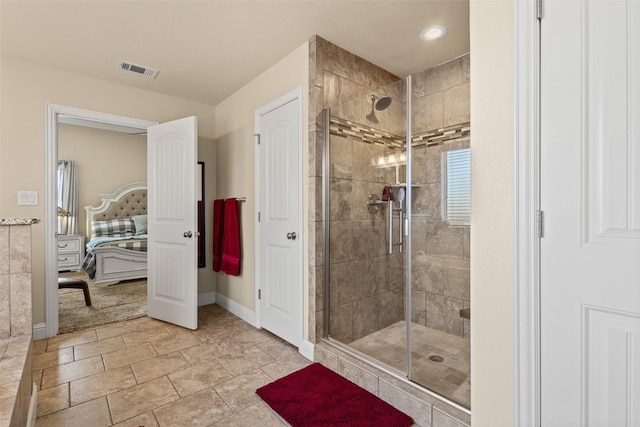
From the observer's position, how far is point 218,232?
360cm

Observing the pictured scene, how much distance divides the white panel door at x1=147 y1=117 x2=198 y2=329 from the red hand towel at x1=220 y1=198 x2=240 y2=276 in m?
0.42

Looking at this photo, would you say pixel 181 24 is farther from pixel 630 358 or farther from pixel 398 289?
pixel 630 358

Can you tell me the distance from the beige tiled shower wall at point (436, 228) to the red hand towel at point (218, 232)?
230cm

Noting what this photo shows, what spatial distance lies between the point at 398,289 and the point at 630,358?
1575mm

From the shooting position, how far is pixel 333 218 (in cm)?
246

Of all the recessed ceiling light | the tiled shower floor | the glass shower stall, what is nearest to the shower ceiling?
the recessed ceiling light

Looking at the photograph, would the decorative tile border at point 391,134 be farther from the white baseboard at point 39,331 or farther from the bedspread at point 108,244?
the bedspread at point 108,244

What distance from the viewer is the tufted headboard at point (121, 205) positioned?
5877 mm

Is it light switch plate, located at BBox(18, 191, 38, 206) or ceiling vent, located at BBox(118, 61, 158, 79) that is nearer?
light switch plate, located at BBox(18, 191, 38, 206)

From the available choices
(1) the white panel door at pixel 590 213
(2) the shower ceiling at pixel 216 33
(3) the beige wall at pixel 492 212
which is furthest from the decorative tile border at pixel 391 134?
(1) the white panel door at pixel 590 213

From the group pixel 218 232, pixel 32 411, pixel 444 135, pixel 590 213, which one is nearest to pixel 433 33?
pixel 444 135

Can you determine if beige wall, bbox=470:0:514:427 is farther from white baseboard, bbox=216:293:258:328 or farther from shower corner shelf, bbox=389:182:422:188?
white baseboard, bbox=216:293:258:328

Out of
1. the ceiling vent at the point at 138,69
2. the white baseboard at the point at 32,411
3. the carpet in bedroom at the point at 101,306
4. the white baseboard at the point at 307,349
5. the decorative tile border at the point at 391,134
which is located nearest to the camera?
the white baseboard at the point at 32,411

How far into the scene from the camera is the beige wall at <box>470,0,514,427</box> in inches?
43.5
